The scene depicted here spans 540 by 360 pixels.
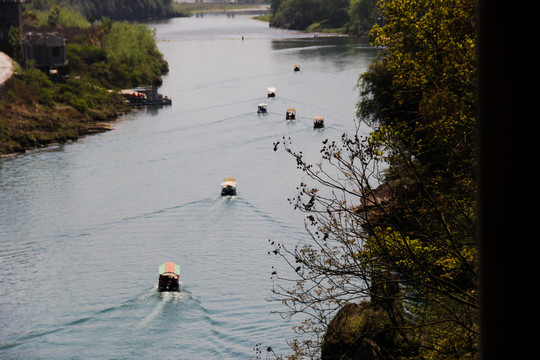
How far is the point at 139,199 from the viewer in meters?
56.6

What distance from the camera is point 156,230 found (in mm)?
50719

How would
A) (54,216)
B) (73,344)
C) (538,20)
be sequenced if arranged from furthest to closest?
(54,216) → (73,344) → (538,20)

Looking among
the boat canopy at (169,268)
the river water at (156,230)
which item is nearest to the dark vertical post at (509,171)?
the river water at (156,230)

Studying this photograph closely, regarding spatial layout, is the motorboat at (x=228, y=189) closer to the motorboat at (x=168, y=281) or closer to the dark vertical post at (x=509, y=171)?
the motorboat at (x=168, y=281)

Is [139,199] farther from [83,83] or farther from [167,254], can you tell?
[83,83]

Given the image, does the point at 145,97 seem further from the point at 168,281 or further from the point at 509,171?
the point at 509,171

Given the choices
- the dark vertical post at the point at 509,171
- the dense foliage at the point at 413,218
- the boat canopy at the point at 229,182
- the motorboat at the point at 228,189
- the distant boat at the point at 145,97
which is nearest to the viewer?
the dark vertical post at the point at 509,171

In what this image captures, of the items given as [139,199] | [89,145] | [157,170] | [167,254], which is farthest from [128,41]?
[167,254]

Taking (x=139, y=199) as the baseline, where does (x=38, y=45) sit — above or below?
above

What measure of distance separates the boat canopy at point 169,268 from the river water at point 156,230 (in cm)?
99

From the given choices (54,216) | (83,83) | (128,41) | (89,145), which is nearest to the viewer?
(54,216)

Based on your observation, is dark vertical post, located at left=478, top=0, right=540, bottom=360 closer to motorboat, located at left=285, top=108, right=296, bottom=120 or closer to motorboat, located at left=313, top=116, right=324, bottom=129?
motorboat, located at left=313, top=116, right=324, bottom=129

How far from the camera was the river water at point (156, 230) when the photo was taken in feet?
118

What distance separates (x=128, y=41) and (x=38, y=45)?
26068 millimetres
